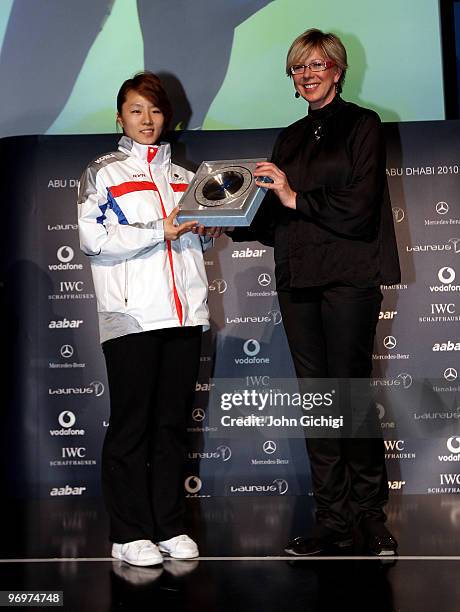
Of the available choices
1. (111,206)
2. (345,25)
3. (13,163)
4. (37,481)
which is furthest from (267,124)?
(37,481)

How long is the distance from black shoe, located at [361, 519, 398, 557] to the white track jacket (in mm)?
865

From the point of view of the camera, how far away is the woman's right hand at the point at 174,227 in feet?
9.37

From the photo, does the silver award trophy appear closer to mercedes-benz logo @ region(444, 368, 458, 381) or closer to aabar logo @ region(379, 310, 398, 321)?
aabar logo @ region(379, 310, 398, 321)

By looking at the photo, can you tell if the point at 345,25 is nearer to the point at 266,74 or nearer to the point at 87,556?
the point at 266,74

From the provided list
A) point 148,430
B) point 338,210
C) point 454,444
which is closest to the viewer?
point 338,210

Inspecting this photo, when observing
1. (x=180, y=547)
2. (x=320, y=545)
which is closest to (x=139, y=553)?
(x=180, y=547)

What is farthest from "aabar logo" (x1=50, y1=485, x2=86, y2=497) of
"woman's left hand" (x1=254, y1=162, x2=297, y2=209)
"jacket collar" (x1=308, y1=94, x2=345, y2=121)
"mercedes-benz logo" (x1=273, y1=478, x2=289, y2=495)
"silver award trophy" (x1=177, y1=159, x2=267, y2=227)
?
"jacket collar" (x1=308, y1=94, x2=345, y2=121)

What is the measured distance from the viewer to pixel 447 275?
12.8 feet

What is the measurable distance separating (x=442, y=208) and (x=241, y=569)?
1.97m

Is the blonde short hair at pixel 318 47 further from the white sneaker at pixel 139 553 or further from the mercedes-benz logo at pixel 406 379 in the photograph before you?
the white sneaker at pixel 139 553

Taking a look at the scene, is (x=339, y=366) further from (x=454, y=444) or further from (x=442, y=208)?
(x=442, y=208)

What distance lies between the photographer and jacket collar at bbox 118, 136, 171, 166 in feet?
9.97

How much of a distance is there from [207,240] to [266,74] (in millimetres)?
1535

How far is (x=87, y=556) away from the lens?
2920 millimetres
